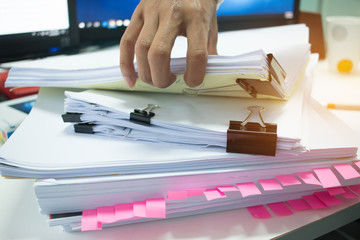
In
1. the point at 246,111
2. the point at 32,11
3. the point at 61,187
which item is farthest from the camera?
the point at 32,11

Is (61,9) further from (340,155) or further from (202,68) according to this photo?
(340,155)

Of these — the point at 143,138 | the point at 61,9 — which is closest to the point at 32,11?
the point at 61,9

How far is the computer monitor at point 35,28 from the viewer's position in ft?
2.25

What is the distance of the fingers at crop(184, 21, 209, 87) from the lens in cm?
45

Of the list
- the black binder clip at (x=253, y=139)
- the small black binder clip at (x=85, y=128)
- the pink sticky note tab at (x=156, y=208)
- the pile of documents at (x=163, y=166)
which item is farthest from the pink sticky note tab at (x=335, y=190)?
the small black binder clip at (x=85, y=128)

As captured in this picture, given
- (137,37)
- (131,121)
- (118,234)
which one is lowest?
(118,234)

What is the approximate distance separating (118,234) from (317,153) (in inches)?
10.8

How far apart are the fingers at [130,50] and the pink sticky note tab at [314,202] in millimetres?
293

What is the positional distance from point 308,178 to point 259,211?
76 mm

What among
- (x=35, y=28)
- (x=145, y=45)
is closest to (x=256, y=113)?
(x=145, y=45)

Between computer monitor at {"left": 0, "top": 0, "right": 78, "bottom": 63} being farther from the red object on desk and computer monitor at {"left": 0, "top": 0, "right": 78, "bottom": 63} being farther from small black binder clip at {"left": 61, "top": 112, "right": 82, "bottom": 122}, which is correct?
small black binder clip at {"left": 61, "top": 112, "right": 82, "bottom": 122}

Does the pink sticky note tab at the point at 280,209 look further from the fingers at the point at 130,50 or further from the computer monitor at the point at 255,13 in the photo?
the computer monitor at the point at 255,13

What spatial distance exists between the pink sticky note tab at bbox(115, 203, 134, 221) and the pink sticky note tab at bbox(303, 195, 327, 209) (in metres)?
0.24

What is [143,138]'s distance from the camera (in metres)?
0.47
